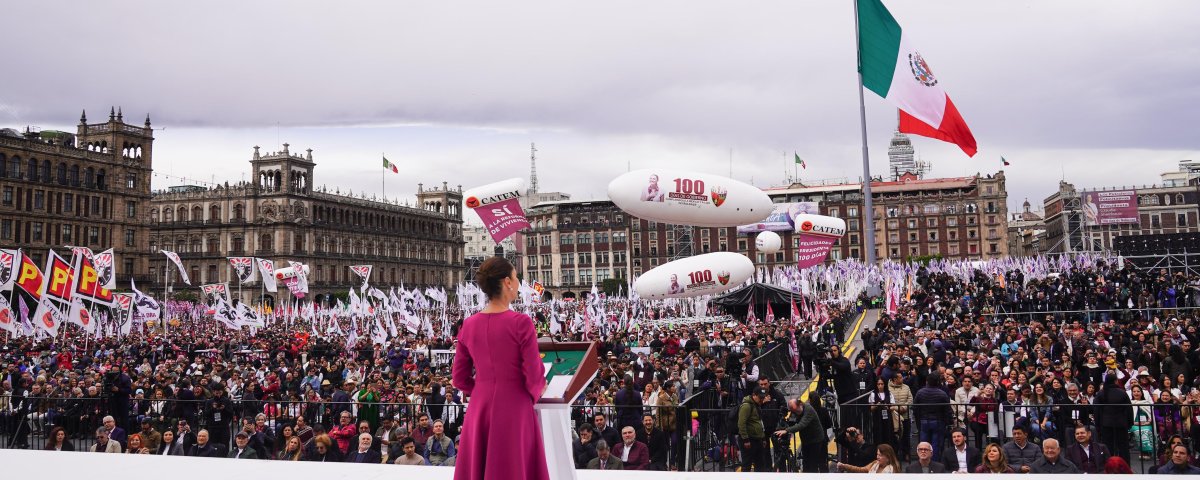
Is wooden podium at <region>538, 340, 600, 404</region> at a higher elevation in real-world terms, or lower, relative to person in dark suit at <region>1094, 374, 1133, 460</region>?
higher

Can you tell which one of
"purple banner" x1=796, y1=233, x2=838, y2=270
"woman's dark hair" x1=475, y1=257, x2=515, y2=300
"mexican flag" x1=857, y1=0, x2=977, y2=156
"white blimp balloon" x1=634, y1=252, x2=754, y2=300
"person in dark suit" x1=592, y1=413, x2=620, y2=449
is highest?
"mexican flag" x1=857, y1=0, x2=977, y2=156

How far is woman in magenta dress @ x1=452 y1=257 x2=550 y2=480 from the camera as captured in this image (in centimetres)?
468

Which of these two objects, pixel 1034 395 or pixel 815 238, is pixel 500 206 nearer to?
pixel 1034 395

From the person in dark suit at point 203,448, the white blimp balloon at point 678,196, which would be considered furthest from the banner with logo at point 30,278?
the white blimp balloon at point 678,196

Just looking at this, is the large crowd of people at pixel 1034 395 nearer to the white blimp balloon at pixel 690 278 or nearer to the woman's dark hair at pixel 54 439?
the white blimp balloon at pixel 690 278

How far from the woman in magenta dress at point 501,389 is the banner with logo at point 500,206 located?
8.79m

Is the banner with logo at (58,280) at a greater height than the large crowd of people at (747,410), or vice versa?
the banner with logo at (58,280)

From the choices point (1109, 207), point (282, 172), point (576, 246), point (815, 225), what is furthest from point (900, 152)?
point (815, 225)

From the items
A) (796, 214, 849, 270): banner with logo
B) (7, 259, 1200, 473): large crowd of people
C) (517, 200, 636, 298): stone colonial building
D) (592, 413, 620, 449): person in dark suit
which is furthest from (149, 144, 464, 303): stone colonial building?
(592, 413, 620, 449): person in dark suit

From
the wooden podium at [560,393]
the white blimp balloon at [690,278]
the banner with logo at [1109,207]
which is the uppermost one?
the banner with logo at [1109,207]

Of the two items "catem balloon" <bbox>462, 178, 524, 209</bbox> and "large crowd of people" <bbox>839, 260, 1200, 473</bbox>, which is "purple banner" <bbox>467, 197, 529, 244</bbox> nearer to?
"catem balloon" <bbox>462, 178, 524, 209</bbox>

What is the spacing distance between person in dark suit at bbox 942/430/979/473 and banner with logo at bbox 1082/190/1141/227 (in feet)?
295

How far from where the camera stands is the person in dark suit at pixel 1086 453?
325 inches

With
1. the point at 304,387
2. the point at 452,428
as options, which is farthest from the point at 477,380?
the point at 304,387
